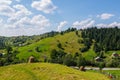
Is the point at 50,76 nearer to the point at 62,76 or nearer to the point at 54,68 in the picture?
the point at 62,76

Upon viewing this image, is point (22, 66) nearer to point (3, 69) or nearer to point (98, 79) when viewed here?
point (3, 69)

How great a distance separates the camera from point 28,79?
49656mm

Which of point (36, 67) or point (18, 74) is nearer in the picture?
point (18, 74)

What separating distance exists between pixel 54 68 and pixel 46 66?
243 cm

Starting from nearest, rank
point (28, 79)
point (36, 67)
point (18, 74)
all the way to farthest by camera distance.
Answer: point (28, 79)
point (18, 74)
point (36, 67)

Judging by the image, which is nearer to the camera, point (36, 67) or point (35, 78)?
point (35, 78)

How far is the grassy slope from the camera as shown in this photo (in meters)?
49.9

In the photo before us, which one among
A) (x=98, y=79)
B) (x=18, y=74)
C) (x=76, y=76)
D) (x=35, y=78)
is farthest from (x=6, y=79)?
(x=98, y=79)

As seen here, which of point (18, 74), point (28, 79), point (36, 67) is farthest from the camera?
point (36, 67)

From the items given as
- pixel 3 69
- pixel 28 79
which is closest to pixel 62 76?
pixel 28 79

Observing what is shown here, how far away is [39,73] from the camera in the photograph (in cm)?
5341

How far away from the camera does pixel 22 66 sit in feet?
194

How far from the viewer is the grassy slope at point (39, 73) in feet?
164

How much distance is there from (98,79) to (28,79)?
1363 centimetres
